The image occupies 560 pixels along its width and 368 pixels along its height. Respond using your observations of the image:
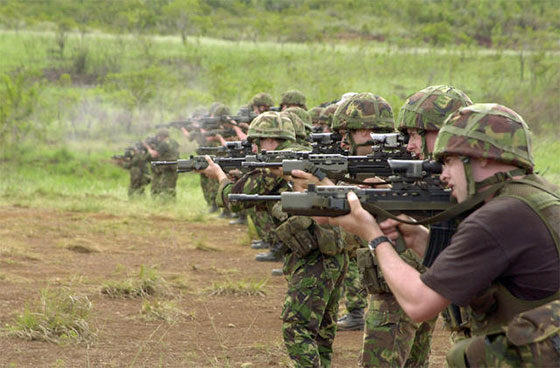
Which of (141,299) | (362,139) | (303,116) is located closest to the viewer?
(362,139)

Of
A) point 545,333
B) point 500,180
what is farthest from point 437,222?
point 545,333

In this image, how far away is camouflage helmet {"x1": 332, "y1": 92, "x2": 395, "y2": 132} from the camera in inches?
250

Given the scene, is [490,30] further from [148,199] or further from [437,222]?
[437,222]

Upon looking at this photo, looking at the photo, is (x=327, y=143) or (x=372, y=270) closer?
(x=372, y=270)

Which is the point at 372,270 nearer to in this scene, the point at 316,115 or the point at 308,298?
the point at 308,298

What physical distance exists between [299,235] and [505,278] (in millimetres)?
2578

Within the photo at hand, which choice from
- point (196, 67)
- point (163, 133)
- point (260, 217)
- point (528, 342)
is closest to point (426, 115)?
point (528, 342)

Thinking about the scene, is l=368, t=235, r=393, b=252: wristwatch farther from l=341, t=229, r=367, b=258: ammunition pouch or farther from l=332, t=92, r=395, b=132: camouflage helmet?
l=332, t=92, r=395, b=132: camouflage helmet

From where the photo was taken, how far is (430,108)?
482 centimetres

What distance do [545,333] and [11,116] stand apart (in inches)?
879

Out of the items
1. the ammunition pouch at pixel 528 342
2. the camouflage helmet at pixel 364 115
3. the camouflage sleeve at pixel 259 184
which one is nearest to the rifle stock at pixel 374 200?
the ammunition pouch at pixel 528 342

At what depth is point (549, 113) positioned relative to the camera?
2505cm

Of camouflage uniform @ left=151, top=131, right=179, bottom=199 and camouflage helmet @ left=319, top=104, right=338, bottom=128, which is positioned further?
camouflage uniform @ left=151, top=131, right=179, bottom=199

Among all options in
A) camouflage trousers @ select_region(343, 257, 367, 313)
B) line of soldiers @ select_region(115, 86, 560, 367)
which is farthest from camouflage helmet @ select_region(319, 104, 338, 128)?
line of soldiers @ select_region(115, 86, 560, 367)
